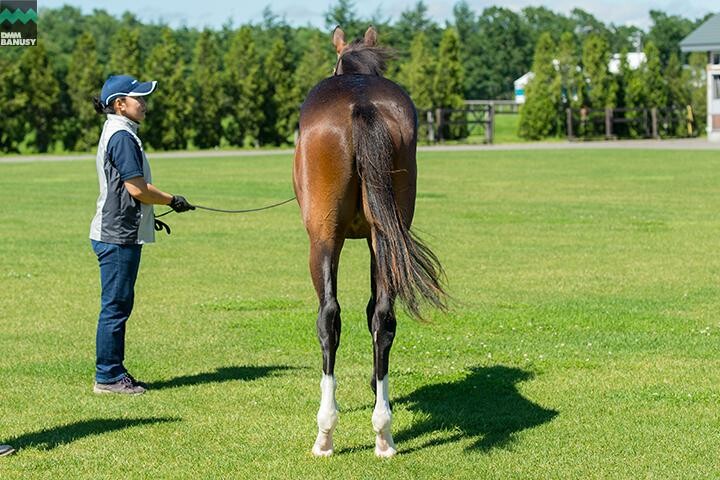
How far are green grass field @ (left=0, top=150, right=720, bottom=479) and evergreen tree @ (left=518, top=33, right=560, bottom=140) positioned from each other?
1550 inches

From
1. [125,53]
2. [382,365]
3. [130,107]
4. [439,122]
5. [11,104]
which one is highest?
[125,53]

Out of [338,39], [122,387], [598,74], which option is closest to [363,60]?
[338,39]

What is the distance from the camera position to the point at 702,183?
27.2 m

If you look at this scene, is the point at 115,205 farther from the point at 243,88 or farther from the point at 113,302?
the point at 243,88

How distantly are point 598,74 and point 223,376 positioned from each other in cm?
5404

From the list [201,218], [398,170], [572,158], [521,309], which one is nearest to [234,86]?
[572,158]

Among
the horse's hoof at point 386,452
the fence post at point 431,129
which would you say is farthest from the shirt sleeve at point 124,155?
the fence post at point 431,129

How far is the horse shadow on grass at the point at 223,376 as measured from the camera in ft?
26.6

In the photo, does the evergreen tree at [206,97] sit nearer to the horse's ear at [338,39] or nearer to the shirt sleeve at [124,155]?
the horse's ear at [338,39]

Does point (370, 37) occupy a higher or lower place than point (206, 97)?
lower

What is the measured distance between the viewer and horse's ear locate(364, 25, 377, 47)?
779cm

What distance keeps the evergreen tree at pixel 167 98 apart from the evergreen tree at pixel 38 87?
4.12 meters

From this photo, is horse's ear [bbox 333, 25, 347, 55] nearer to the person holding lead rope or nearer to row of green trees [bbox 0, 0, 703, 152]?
the person holding lead rope

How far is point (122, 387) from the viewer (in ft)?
25.7
